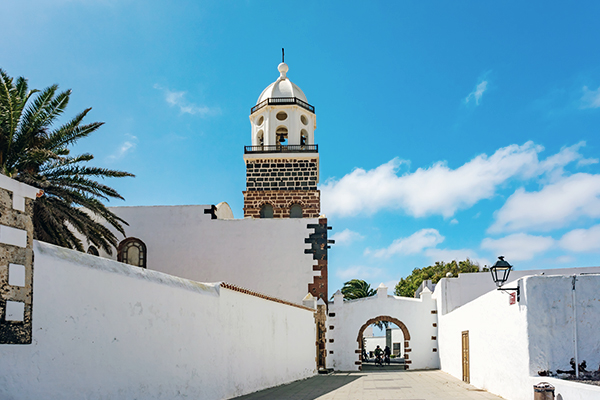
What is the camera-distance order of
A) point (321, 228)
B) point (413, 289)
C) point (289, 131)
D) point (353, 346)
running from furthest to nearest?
point (413, 289) → point (289, 131) → point (353, 346) → point (321, 228)

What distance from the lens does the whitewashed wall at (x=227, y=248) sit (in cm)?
1994

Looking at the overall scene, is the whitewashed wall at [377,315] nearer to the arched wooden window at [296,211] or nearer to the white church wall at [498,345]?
the arched wooden window at [296,211]

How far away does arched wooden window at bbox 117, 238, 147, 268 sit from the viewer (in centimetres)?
2012

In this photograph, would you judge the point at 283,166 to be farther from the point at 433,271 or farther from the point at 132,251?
the point at 433,271

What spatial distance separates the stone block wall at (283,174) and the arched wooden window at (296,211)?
0.74 m

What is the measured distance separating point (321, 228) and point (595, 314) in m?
12.1

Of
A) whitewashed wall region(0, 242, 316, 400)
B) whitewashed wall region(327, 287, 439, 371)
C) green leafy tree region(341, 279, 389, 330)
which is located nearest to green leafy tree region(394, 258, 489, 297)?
green leafy tree region(341, 279, 389, 330)

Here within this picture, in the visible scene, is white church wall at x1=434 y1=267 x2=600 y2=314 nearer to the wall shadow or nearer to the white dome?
the wall shadow

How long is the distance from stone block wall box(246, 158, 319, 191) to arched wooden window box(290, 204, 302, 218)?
0.74 m

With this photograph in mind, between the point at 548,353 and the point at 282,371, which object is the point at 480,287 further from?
the point at 548,353

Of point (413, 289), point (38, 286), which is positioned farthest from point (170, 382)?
point (413, 289)

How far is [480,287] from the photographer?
21297 mm

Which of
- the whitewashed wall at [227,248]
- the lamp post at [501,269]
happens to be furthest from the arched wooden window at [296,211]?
the lamp post at [501,269]

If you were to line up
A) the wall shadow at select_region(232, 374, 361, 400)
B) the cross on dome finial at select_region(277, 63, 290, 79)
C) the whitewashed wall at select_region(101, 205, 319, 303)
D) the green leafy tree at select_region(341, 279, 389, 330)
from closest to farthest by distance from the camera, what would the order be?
the wall shadow at select_region(232, 374, 361, 400)
the whitewashed wall at select_region(101, 205, 319, 303)
the cross on dome finial at select_region(277, 63, 290, 79)
the green leafy tree at select_region(341, 279, 389, 330)
